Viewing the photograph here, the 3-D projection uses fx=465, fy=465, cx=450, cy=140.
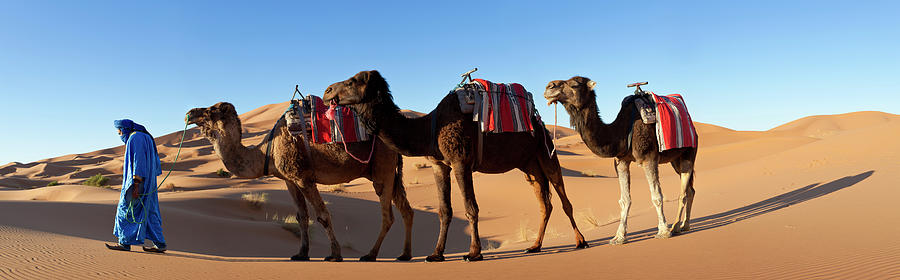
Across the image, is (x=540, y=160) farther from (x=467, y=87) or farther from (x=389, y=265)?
(x=389, y=265)

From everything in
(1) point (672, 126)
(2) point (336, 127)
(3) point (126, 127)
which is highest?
(3) point (126, 127)

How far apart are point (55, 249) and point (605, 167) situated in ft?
113

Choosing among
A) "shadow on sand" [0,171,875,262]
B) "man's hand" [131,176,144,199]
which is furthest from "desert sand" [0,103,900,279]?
"man's hand" [131,176,144,199]

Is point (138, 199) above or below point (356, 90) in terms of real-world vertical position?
below

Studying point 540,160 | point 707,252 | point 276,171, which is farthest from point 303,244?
point 707,252

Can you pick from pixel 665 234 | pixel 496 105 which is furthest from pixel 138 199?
pixel 665 234

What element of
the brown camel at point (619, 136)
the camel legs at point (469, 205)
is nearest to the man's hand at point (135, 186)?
the camel legs at point (469, 205)

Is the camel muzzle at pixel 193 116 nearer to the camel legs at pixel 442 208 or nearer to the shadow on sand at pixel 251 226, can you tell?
the shadow on sand at pixel 251 226

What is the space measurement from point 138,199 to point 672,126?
24.7 feet

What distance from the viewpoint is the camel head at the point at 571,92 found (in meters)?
6.55

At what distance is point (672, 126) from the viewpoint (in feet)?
22.0

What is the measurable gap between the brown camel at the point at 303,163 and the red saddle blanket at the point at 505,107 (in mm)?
1870

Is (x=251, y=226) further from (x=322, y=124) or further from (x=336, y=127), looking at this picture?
(x=336, y=127)

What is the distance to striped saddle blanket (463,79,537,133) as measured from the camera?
5895 mm
